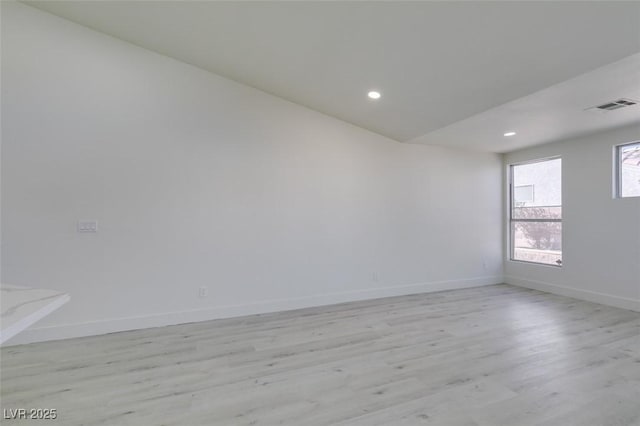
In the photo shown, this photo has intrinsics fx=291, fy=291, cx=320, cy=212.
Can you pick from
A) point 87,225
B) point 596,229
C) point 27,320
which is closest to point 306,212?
point 87,225

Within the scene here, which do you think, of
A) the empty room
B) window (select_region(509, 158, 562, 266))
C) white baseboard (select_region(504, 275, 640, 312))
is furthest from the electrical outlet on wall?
window (select_region(509, 158, 562, 266))

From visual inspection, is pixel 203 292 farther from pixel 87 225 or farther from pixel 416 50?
pixel 416 50

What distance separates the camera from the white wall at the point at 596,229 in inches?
152

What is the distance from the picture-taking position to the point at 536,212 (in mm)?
5039

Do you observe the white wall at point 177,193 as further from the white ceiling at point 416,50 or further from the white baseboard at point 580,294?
the white baseboard at point 580,294

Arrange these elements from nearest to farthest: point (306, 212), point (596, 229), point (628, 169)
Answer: point (628, 169), point (306, 212), point (596, 229)

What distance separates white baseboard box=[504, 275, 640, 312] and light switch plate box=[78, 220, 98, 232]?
638cm

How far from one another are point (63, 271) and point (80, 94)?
1811 mm

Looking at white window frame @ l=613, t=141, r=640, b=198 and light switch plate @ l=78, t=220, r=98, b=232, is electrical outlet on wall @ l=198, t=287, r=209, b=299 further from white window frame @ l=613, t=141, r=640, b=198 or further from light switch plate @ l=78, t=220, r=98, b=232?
white window frame @ l=613, t=141, r=640, b=198

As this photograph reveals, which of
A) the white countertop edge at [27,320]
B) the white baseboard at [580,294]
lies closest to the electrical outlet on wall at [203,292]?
the white countertop edge at [27,320]

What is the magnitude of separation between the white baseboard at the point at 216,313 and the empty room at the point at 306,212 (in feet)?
0.08

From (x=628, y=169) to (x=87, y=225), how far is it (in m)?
6.67

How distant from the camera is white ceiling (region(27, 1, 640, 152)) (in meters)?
2.11

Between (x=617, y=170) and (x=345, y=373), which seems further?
(x=617, y=170)
